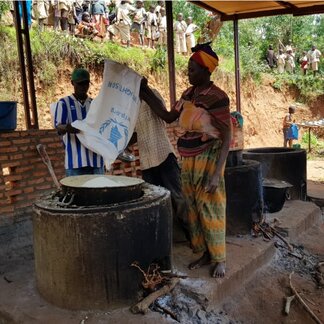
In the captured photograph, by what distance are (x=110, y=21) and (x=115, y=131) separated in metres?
12.9

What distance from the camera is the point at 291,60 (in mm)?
20047

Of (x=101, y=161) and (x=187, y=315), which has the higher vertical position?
(x=101, y=161)

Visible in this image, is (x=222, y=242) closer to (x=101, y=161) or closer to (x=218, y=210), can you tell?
(x=218, y=210)

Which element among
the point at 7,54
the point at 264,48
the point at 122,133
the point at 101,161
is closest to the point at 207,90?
the point at 122,133

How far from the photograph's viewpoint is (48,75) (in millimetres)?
12281

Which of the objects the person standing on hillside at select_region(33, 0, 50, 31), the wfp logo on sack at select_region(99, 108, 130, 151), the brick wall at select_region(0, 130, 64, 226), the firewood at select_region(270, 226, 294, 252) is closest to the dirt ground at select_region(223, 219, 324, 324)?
the firewood at select_region(270, 226, 294, 252)

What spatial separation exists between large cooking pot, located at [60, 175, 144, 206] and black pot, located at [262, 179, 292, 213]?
2.64 meters

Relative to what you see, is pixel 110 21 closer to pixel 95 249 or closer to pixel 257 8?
pixel 257 8

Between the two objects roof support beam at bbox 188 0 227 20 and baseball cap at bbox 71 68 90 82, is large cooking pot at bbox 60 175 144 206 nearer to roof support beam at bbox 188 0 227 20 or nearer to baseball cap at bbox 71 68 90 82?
baseball cap at bbox 71 68 90 82

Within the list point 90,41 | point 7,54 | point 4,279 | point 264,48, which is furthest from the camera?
point 264,48

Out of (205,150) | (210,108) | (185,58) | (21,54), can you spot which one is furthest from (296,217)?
(185,58)

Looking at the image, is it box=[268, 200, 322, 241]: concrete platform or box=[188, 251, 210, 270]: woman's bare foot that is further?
box=[268, 200, 322, 241]: concrete platform

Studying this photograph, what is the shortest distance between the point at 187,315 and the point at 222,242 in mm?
672

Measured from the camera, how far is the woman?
2.97 m
